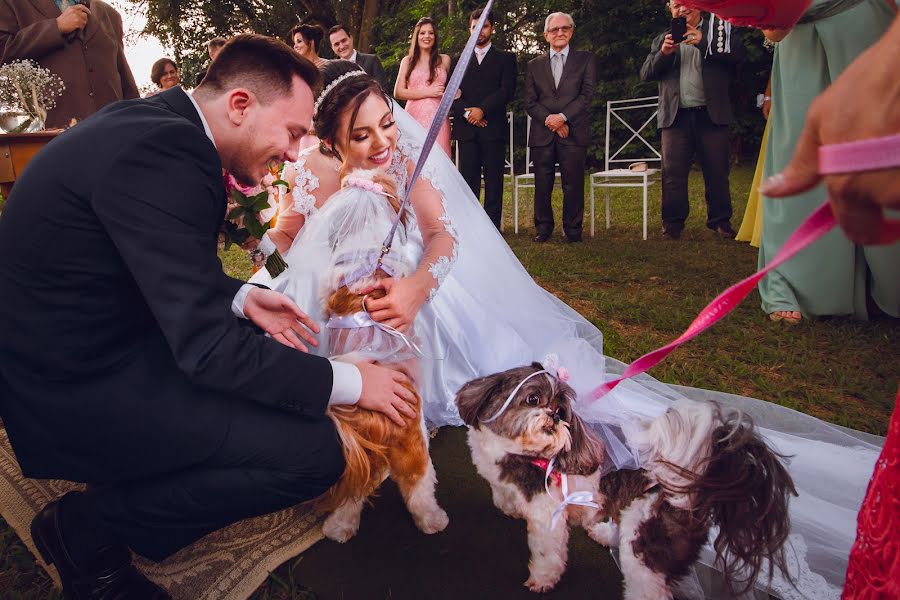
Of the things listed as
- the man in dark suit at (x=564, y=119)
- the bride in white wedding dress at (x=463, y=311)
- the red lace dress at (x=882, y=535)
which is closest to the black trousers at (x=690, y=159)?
the man in dark suit at (x=564, y=119)

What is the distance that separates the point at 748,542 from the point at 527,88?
6.74 m

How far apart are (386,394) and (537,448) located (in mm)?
488

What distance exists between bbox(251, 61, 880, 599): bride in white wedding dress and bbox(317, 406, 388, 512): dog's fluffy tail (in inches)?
14.0

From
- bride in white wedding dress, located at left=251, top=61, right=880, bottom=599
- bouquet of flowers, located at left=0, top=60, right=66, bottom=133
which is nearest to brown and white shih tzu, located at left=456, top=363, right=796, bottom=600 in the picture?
bride in white wedding dress, located at left=251, top=61, right=880, bottom=599

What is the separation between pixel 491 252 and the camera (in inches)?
122

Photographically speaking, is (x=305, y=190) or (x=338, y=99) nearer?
(x=338, y=99)

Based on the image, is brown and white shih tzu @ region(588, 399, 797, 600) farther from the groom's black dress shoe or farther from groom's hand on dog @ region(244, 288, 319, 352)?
the groom's black dress shoe

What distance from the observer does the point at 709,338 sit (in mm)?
Result: 3873

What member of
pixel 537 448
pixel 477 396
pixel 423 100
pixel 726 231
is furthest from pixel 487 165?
pixel 537 448

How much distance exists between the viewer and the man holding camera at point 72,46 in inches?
153

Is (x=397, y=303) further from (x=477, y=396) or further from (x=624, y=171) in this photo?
(x=624, y=171)

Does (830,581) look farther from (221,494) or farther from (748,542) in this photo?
(221,494)

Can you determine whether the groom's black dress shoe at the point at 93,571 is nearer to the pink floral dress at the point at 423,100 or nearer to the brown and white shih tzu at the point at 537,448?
the brown and white shih tzu at the point at 537,448

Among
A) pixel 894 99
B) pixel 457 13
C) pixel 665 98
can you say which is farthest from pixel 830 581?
pixel 457 13
